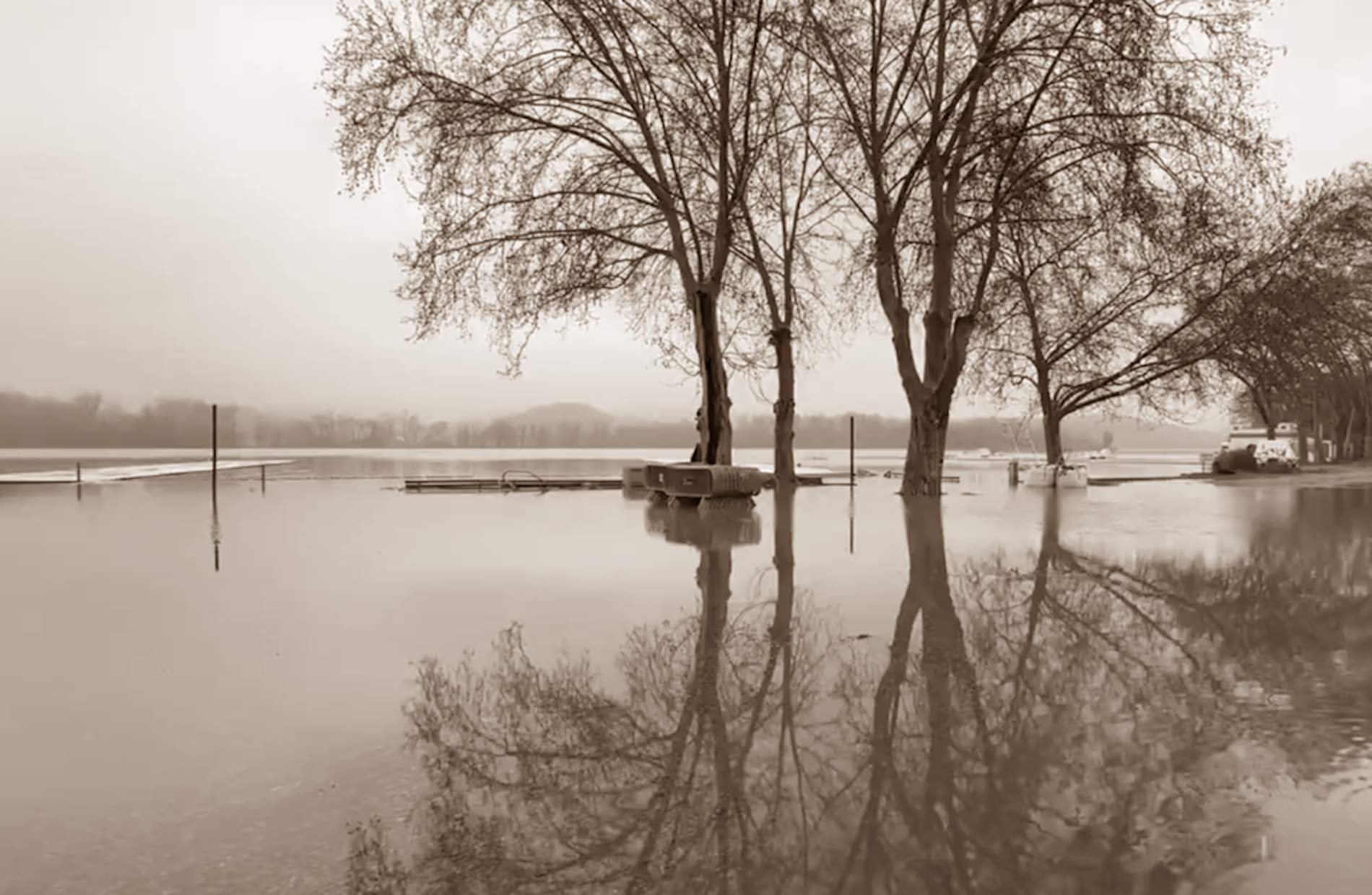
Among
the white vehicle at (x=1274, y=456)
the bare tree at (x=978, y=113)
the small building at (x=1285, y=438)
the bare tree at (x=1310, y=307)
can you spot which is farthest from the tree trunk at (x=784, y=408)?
the small building at (x=1285, y=438)

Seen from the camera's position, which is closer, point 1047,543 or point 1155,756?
point 1155,756

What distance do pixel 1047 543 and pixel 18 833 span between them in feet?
39.7

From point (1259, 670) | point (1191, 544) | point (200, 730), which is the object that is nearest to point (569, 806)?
point (200, 730)

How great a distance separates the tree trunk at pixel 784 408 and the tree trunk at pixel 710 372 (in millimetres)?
5042

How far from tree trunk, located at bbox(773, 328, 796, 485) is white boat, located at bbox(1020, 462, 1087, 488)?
7.98 metres

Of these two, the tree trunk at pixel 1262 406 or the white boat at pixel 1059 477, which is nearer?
the white boat at pixel 1059 477

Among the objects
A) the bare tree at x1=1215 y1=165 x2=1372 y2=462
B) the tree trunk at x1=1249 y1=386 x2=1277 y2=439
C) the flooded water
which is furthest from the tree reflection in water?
the tree trunk at x1=1249 y1=386 x2=1277 y2=439

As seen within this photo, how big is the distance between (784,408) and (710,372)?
6.31 metres

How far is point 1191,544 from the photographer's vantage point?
12.8m

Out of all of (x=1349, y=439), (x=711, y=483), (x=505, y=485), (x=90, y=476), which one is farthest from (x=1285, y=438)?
(x=90, y=476)

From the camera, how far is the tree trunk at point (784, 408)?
2666 cm

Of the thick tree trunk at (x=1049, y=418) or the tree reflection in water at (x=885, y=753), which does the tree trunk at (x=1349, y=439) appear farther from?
the tree reflection in water at (x=885, y=753)

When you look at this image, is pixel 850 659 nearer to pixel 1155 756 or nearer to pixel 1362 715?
pixel 1155 756

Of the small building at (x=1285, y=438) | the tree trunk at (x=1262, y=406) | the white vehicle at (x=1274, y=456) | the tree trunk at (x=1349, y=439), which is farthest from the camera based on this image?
the small building at (x=1285, y=438)
